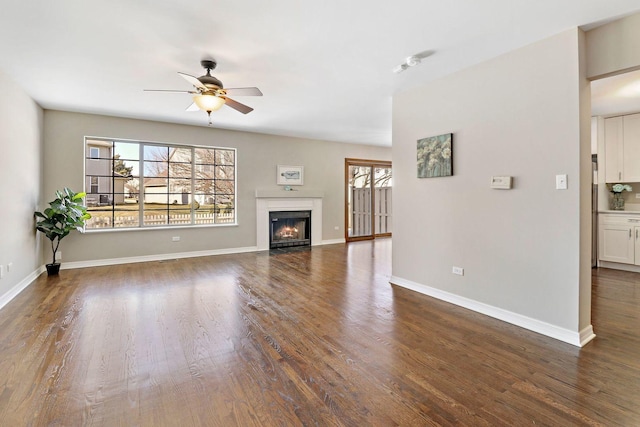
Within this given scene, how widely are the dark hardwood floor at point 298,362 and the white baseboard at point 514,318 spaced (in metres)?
0.09

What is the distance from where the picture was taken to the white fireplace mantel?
273 inches

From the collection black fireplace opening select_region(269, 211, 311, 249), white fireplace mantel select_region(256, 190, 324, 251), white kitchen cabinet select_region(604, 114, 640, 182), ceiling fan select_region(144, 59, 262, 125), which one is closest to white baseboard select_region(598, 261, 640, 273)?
white kitchen cabinet select_region(604, 114, 640, 182)

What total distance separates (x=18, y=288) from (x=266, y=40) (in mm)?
4214

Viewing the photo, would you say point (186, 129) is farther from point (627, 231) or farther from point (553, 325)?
point (627, 231)

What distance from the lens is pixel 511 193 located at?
2949 mm

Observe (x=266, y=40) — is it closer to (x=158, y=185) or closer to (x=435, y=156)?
(x=435, y=156)

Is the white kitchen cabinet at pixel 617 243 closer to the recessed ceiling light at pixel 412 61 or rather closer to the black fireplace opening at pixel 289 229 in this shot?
the recessed ceiling light at pixel 412 61

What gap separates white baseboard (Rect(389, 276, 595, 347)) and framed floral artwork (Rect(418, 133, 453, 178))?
4.54 ft

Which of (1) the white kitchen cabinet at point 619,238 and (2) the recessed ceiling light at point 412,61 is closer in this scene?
(2) the recessed ceiling light at point 412,61

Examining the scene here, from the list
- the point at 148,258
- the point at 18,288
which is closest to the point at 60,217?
the point at 18,288

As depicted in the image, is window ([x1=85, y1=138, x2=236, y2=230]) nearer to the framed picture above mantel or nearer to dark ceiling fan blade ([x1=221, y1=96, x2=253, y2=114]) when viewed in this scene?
the framed picture above mantel

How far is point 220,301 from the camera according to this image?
3.54 m

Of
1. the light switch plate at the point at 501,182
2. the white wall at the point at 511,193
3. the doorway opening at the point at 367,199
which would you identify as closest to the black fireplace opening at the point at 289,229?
the doorway opening at the point at 367,199

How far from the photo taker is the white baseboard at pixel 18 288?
340 cm
